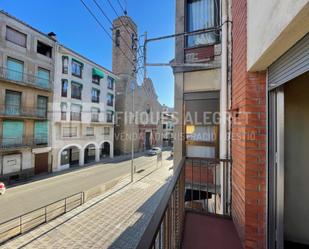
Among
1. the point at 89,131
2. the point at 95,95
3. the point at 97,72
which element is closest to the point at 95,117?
the point at 89,131

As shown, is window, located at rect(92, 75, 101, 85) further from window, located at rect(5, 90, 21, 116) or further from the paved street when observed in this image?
the paved street

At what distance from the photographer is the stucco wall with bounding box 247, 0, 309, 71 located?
37.9 inches

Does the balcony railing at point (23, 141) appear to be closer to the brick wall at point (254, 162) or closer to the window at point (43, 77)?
the window at point (43, 77)

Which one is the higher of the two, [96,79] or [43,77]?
[96,79]

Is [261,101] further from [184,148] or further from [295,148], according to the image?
[184,148]

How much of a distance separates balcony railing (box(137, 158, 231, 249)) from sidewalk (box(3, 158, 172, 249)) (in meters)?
0.95

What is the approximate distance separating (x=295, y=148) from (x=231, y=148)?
2.69 ft

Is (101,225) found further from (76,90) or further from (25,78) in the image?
(76,90)

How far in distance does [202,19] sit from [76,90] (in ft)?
49.2

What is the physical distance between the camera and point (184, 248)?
204 cm

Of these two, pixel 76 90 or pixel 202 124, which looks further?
pixel 76 90

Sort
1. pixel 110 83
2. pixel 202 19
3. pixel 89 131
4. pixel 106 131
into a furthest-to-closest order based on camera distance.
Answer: pixel 110 83, pixel 106 131, pixel 89 131, pixel 202 19

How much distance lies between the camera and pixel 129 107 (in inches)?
992

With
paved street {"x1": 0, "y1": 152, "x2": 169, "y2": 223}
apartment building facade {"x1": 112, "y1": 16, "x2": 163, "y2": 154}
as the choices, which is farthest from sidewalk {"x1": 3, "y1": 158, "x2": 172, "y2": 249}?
apartment building facade {"x1": 112, "y1": 16, "x2": 163, "y2": 154}
